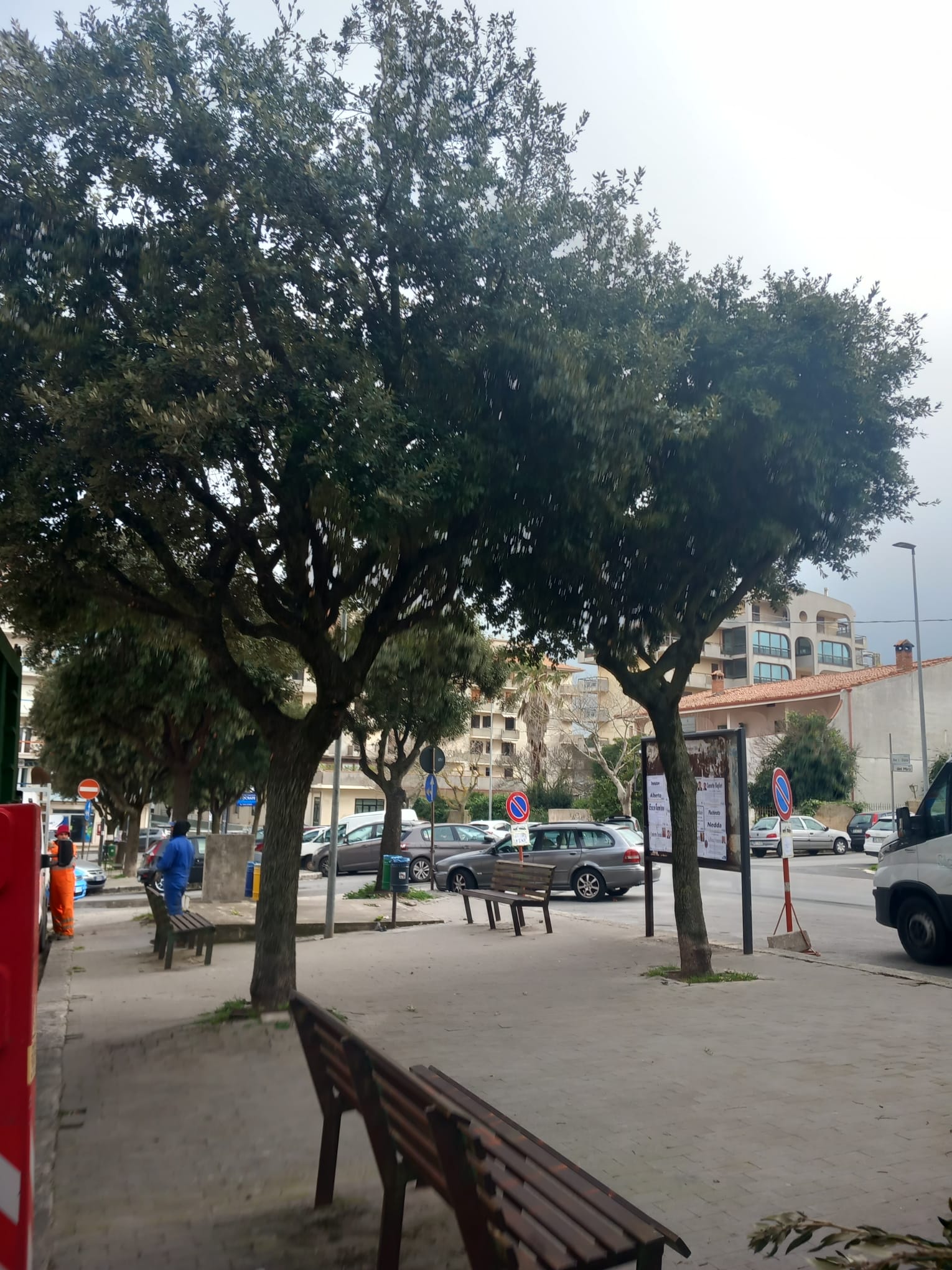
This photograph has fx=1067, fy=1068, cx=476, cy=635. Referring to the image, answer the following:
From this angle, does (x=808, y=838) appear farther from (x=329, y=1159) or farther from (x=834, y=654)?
(x=834, y=654)

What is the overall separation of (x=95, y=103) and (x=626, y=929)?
478 inches

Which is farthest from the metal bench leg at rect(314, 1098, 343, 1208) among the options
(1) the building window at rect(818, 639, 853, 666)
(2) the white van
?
(1) the building window at rect(818, 639, 853, 666)

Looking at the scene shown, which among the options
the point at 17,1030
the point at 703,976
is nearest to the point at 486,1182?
the point at 17,1030

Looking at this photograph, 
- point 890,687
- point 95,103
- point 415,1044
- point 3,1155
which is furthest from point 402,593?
point 890,687

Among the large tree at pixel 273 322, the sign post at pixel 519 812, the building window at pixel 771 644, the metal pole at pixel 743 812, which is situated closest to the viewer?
the large tree at pixel 273 322

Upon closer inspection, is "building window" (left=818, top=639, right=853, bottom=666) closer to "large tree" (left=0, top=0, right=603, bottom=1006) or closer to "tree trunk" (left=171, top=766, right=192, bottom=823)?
"tree trunk" (left=171, top=766, right=192, bottom=823)

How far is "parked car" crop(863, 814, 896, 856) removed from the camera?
35.1 meters

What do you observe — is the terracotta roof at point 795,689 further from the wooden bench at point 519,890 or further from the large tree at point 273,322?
the large tree at point 273,322

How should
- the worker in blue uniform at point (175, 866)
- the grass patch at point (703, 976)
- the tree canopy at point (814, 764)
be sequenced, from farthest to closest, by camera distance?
the tree canopy at point (814, 764) → the worker in blue uniform at point (175, 866) → the grass patch at point (703, 976)

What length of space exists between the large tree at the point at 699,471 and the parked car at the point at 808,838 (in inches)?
1191

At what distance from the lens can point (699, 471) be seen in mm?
10578

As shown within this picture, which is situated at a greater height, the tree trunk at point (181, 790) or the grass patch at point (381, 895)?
the tree trunk at point (181, 790)

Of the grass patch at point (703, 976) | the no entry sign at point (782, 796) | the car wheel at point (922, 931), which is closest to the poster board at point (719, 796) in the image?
the grass patch at point (703, 976)

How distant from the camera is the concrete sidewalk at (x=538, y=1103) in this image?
14.3ft
